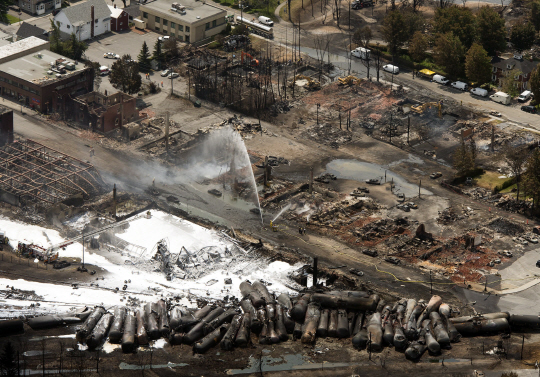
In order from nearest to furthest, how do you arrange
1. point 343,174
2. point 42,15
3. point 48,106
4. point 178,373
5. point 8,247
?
point 178,373, point 8,247, point 343,174, point 48,106, point 42,15

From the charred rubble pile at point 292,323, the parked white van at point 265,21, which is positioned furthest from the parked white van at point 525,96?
the charred rubble pile at point 292,323

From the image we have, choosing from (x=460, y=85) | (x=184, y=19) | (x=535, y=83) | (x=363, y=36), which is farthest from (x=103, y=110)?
(x=535, y=83)

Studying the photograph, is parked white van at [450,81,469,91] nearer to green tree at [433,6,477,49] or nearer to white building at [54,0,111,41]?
green tree at [433,6,477,49]

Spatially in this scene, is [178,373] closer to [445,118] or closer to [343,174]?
[343,174]

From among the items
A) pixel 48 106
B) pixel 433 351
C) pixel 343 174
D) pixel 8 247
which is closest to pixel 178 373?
pixel 433 351

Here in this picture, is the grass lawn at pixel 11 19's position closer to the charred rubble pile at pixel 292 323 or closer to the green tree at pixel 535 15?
the charred rubble pile at pixel 292 323

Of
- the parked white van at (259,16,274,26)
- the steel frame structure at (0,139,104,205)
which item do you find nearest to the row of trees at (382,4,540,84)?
the parked white van at (259,16,274,26)
